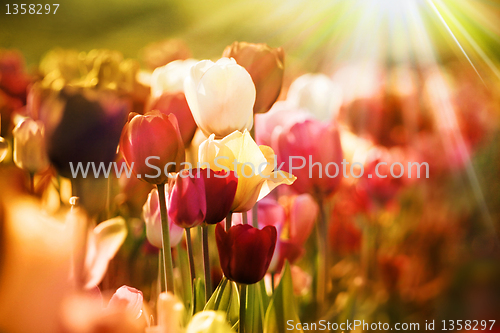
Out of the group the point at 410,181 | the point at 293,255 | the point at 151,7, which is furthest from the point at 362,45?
the point at 151,7

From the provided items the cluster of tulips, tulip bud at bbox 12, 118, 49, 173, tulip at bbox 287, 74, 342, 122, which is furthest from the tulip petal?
tulip at bbox 287, 74, 342, 122

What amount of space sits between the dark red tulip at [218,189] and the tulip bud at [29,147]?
15 centimetres

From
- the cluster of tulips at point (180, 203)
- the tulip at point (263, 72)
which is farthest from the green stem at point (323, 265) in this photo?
the tulip at point (263, 72)

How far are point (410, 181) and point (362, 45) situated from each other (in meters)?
0.27

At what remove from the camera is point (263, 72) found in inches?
11.2

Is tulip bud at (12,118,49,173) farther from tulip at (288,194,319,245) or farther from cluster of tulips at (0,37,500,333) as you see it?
tulip at (288,194,319,245)

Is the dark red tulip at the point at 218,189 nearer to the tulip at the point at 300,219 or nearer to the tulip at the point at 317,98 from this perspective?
the tulip at the point at 300,219

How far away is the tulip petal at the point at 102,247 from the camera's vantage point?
0.58ft

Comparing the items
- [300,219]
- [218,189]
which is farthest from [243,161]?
[300,219]

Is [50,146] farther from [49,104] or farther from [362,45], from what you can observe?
[362,45]

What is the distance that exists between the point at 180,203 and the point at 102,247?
0.14 ft

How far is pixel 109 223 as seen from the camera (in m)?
0.19

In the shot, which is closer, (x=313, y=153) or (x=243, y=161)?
(x=243, y=161)

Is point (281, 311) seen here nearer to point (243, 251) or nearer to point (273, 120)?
point (243, 251)
